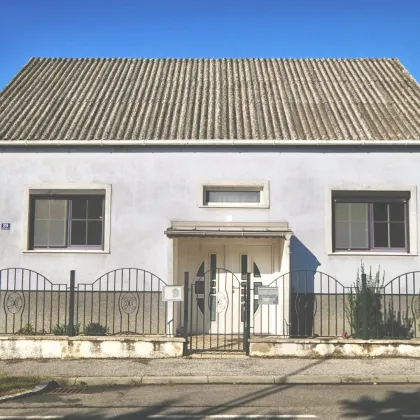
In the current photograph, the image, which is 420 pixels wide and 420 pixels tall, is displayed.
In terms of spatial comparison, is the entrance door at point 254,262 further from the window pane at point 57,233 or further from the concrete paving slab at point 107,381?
the concrete paving slab at point 107,381

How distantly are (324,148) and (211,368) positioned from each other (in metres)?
5.52

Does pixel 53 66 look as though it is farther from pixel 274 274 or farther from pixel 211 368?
pixel 211 368

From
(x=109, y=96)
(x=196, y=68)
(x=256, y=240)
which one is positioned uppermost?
(x=196, y=68)

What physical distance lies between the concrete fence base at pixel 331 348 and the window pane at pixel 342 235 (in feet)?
8.55

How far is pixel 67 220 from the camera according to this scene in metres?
12.3

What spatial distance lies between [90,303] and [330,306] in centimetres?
518

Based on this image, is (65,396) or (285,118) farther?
(285,118)

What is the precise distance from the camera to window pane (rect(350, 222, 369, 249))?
12055 mm

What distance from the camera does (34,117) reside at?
13289 mm

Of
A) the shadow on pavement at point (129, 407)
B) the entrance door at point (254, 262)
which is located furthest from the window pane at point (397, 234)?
the shadow on pavement at point (129, 407)

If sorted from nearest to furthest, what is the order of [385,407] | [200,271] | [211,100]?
[385,407]
[200,271]
[211,100]

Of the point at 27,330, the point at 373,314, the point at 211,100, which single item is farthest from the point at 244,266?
the point at 27,330

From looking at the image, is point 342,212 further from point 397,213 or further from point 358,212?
point 397,213

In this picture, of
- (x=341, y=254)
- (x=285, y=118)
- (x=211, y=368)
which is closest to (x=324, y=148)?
(x=285, y=118)
